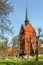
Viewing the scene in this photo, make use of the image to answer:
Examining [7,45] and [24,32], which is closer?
[7,45]

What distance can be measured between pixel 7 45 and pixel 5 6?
51.5 metres

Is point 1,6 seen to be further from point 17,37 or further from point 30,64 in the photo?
point 17,37

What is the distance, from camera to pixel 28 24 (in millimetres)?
112125

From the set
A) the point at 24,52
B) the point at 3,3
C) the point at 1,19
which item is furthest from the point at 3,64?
the point at 24,52

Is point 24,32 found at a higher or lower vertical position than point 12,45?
higher

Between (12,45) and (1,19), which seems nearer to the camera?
(1,19)

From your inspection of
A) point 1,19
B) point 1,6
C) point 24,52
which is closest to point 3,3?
point 1,6

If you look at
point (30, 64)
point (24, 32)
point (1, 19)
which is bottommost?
point (30, 64)

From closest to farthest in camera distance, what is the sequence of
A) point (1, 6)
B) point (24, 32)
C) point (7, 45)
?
point (1, 6)
point (7, 45)
point (24, 32)

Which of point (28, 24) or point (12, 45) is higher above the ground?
point (28, 24)

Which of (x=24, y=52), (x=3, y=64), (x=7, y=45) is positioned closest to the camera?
(x=3, y=64)

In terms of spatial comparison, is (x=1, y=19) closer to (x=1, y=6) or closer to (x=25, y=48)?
(x=1, y=6)

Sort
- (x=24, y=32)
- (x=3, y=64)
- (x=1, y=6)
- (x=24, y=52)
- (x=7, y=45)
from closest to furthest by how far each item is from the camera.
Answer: (x=1, y=6)
(x=3, y=64)
(x=7, y=45)
(x=24, y=52)
(x=24, y=32)

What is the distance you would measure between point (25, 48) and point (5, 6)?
288ft
